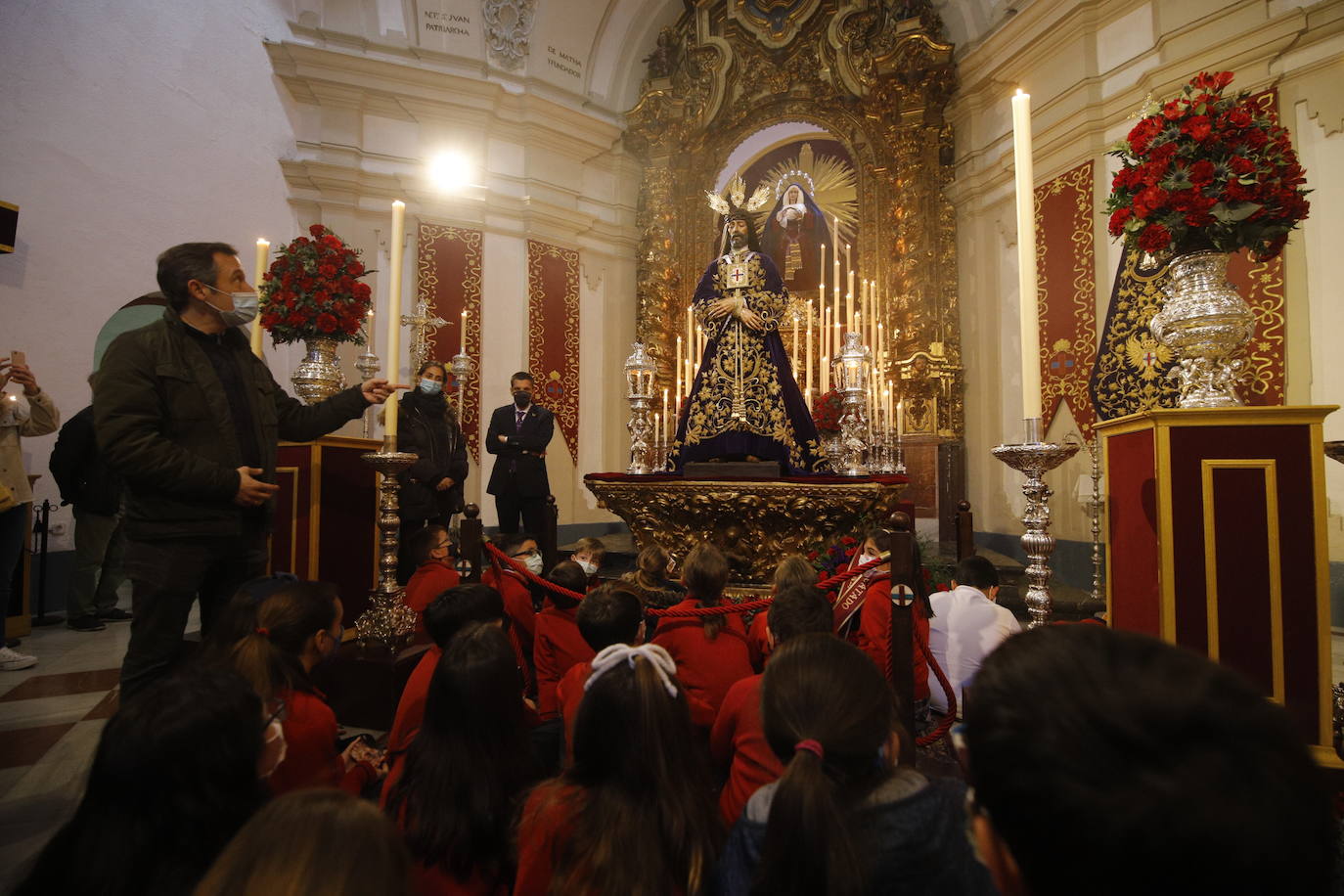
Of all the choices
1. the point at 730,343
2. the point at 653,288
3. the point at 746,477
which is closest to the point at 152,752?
the point at 746,477

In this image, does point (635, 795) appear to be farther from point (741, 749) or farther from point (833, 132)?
point (833, 132)

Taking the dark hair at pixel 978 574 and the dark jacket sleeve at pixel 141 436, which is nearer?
the dark jacket sleeve at pixel 141 436

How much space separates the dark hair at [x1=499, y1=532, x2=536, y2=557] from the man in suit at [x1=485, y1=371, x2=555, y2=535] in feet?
0.93

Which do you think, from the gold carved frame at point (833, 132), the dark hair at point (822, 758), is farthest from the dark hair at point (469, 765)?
the gold carved frame at point (833, 132)

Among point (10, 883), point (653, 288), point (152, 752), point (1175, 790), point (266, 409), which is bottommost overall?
point (10, 883)

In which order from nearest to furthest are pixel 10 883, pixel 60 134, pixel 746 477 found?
pixel 10 883 → pixel 746 477 → pixel 60 134

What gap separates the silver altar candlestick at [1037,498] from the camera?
2.31m

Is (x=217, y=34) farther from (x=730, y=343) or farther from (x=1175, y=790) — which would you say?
(x=1175, y=790)

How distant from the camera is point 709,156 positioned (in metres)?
9.84

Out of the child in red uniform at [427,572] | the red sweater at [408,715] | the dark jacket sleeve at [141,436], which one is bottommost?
the red sweater at [408,715]

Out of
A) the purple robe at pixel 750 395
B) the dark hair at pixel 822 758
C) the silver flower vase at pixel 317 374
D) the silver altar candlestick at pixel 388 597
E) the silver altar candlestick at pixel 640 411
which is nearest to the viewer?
the dark hair at pixel 822 758

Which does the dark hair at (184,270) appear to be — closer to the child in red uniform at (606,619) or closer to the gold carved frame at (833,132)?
the child in red uniform at (606,619)

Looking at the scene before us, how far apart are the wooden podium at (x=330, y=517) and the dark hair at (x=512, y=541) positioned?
90cm

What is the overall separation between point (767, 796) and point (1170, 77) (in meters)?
7.29
